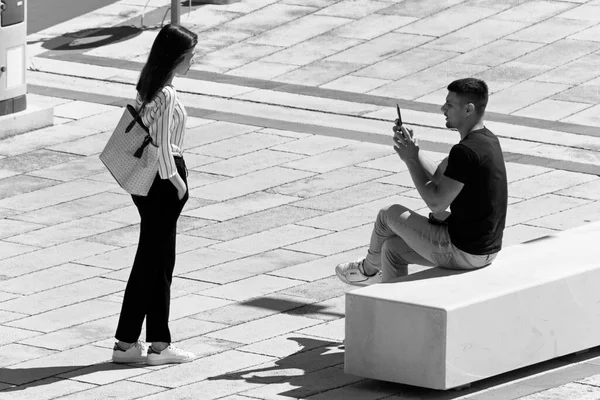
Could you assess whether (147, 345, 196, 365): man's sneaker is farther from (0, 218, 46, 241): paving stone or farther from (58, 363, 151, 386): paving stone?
(0, 218, 46, 241): paving stone

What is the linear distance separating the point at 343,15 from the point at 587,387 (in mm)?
10635

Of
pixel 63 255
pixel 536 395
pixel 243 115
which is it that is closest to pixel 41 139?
pixel 243 115

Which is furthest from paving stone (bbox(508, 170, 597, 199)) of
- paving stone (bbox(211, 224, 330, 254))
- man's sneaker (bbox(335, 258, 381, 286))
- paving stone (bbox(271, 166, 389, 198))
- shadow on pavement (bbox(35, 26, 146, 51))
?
shadow on pavement (bbox(35, 26, 146, 51))

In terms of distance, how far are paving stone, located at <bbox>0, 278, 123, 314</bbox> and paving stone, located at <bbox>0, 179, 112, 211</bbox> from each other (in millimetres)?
1978

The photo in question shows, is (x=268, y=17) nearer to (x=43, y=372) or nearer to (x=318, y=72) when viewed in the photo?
(x=318, y=72)

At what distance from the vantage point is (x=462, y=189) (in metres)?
8.22

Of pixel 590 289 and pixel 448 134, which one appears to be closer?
pixel 590 289

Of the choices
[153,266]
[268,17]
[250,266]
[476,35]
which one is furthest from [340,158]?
[268,17]

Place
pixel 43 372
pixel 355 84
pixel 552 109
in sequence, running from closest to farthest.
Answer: pixel 43 372 → pixel 552 109 → pixel 355 84

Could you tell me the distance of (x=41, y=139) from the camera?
13891 millimetres

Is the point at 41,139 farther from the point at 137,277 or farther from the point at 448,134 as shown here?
the point at 137,277

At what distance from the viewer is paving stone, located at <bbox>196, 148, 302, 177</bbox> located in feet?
41.7

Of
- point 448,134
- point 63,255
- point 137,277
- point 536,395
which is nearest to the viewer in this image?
point 536,395

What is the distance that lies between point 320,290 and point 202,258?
1071 millimetres
